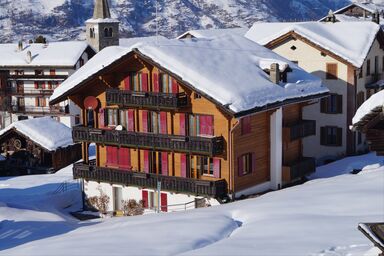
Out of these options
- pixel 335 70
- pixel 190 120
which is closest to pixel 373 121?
pixel 190 120

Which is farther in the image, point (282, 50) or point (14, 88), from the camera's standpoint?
point (14, 88)

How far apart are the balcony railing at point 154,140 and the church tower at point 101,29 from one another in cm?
5856

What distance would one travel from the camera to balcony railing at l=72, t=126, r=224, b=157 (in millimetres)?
32391

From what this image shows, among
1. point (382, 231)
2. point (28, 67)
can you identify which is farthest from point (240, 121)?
point (28, 67)

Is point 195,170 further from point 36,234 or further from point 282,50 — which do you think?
point 282,50

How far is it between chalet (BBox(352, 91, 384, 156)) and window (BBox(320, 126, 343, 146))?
1142 inches

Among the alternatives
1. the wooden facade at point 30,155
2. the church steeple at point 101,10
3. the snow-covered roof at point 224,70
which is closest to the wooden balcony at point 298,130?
the snow-covered roof at point 224,70

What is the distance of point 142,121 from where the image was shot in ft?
117

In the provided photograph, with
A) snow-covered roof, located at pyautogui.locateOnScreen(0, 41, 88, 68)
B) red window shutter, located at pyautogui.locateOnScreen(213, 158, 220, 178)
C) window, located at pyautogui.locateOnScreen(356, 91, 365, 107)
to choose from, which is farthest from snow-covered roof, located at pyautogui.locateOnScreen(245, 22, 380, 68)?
snow-covered roof, located at pyautogui.locateOnScreen(0, 41, 88, 68)

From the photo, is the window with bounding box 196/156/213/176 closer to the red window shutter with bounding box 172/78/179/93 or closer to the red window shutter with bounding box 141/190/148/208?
the red window shutter with bounding box 141/190/148/208

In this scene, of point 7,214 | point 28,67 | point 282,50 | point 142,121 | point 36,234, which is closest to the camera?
point 36,234

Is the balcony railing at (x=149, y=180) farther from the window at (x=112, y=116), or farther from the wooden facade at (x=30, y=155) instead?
the wooden facade at (x=30, y=155)

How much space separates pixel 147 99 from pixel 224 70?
411 cm

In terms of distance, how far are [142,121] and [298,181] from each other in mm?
9355
